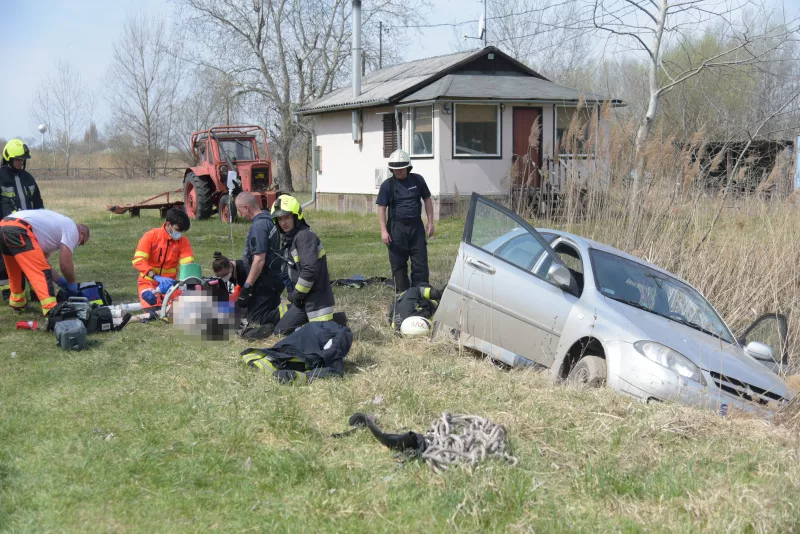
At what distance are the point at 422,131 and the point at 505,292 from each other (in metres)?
14.3

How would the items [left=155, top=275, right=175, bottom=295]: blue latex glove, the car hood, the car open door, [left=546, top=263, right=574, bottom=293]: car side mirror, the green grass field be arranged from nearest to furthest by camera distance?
1. the green grass field
2. the car hood
3. [left=546, top=263, right=574, bottom=293]: car side mirror
4. the car open door
5. [left=155, top=275, right=175, bottom=295]: blue latex glove

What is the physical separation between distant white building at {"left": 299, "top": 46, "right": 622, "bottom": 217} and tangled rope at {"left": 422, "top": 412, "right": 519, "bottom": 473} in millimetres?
13830

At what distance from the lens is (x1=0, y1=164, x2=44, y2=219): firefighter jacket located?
8.58m

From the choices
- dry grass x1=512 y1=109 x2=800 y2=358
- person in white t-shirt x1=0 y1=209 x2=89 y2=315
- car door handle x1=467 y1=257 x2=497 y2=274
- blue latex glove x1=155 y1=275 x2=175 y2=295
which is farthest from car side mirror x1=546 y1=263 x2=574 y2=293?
person in white t-shirt x1=0 y1=209 x2=89 y2=315

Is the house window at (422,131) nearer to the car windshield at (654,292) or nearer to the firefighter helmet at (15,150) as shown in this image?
the firefighter helmet at (15,150)

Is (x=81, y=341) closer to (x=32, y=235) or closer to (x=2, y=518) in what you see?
(x=32, y=235)

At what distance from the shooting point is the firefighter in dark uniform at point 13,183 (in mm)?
8516

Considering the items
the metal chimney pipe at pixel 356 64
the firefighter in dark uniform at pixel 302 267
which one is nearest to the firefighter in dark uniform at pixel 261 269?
the firefighter in dark uniform at pixel 302 267

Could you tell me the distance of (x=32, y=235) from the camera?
754cm

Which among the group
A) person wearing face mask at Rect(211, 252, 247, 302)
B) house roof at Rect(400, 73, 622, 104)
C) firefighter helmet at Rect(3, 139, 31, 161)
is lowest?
person wearing face mask at Rect(211, 252, 247, 302)

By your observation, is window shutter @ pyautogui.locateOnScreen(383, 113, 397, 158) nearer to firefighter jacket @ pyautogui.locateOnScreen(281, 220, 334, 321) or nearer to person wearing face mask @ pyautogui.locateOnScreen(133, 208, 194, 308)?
person wearing face mask @ pyautogui.locateOnScreen(133, 208, 194, 308)

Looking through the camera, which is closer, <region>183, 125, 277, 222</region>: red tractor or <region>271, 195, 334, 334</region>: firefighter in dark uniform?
<region>271, 195, 334, 334</region>: firefighter in dark uniform

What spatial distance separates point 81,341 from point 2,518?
3.16m

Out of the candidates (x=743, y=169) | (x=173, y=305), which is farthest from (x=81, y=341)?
(x=743, y=169)
